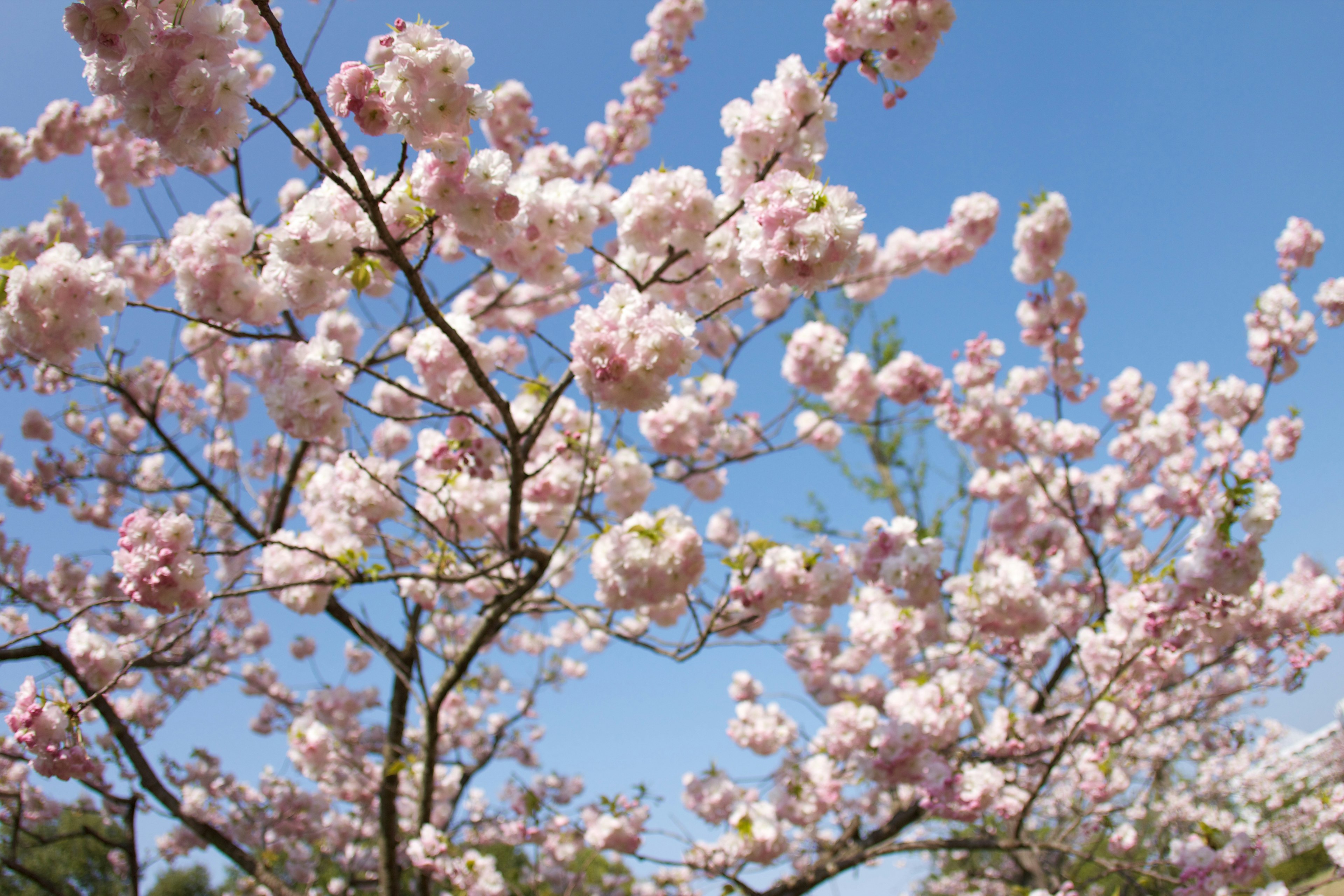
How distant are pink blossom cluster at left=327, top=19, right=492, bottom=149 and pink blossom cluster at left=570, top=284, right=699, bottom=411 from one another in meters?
0.60

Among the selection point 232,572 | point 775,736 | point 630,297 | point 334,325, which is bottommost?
point 775,736

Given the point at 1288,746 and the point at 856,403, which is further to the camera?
the point at 1288,746

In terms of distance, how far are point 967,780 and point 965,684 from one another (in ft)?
2.18

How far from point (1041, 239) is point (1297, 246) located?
2.45m

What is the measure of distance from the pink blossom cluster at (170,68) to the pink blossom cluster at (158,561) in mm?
1280

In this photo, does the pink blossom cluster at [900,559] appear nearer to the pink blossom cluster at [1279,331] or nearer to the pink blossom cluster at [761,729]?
the pink blossom cluster at [761,729]

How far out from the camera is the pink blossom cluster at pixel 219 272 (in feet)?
7.73

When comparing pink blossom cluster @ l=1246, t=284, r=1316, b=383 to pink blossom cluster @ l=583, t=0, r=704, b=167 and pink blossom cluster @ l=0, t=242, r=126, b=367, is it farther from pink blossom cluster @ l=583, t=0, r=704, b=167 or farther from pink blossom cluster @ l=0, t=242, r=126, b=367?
pink blossom cluster @ l=0, t=242, r=126, b=367

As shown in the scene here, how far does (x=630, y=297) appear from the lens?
81.9 inches

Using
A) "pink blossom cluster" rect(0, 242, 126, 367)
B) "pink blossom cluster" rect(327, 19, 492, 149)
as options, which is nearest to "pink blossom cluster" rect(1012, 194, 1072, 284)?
"pink blossom cluster" rect(327, 19, 492, 149)

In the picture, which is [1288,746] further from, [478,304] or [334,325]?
[334,325]

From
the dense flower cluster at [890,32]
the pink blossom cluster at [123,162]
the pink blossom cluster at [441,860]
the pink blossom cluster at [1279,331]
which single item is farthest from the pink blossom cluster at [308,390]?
the pink blossom cluster at [1279,331]

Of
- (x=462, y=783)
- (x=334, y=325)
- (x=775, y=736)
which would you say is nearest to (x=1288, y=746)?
(x=775, y=736)

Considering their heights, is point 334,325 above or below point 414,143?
above
